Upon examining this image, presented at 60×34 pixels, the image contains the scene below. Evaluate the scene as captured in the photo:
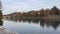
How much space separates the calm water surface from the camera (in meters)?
3.79

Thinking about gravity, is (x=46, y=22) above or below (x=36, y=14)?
below

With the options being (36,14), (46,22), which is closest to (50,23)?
(46,22)

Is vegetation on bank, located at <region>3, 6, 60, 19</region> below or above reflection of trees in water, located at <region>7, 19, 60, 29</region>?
above

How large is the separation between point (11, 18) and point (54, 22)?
1.00 meters

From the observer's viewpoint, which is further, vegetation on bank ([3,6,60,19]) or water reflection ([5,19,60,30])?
water reflection ([5,19,60,30])

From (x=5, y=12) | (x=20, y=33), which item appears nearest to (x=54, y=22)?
(x=20, y=33)

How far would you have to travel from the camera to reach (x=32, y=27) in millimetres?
3902

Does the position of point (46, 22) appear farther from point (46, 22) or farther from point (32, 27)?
point (32, 27)

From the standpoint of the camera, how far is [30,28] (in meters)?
3.87

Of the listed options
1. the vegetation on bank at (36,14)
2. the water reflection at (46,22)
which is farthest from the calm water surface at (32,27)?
the vegetation on bank at (36,14)

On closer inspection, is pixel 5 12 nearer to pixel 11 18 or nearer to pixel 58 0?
pixel 11 18

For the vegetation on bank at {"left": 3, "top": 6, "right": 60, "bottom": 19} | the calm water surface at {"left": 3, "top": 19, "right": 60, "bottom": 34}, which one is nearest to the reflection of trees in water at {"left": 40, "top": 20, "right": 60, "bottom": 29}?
the calm water surface at {"left": 3, "top": 19, "right": 60, "bottom": 34}

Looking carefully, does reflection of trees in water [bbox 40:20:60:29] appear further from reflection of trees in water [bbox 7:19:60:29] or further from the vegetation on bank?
the vegetation on bank

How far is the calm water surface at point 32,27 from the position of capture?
3.79 metres
